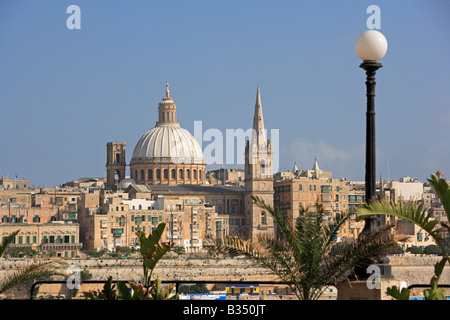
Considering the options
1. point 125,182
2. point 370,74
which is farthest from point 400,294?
point 125,182

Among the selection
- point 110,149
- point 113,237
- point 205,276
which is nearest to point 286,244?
point 205,276

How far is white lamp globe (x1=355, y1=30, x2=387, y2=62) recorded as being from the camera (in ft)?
36.6

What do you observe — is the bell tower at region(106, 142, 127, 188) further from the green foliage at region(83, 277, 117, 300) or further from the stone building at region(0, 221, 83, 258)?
the green foliage at region(83, 277, 117, 300)

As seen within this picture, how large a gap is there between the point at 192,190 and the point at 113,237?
15302 millimetres

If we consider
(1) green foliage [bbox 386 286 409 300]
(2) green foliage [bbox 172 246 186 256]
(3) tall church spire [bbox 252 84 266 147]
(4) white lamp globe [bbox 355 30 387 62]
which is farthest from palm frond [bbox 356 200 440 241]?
(3) tall church spire [bbox 252 84 266 147]

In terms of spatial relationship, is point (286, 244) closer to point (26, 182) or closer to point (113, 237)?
point (113, 237)

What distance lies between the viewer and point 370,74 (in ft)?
36.6

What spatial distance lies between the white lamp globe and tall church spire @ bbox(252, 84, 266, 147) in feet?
282

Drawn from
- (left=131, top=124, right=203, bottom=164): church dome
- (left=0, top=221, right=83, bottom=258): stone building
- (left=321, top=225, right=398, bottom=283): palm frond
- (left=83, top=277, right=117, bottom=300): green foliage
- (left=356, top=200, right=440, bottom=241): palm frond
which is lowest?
(left=0, top=221, right=83, bottom=258): stone building

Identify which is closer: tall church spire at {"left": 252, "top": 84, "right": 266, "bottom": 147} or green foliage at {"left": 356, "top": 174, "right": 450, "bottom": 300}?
green foliage at {"left": 356, "top": 174, "right": 450, "bottom": 300}

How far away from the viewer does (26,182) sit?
120750mm

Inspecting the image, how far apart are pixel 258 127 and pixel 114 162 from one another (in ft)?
58.3

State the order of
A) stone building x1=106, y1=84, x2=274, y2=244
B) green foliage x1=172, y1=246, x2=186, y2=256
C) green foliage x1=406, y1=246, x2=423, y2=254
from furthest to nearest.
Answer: stone building x1=106, y1=84, x2=274, y2=244, green foliage x1=406, y1=246, x2=423, y2=254, green foliage x1=172, y1=246, x2=186, y2=256

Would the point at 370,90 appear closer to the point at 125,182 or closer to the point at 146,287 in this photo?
the point at 146,287
